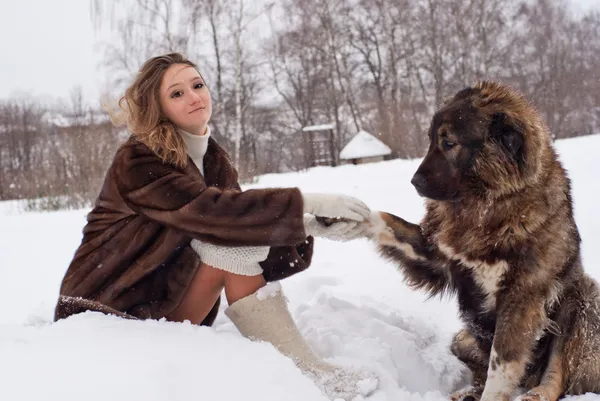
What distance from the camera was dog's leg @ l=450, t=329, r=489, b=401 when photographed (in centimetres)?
198

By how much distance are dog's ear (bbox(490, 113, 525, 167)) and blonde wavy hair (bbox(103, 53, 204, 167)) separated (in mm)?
1258

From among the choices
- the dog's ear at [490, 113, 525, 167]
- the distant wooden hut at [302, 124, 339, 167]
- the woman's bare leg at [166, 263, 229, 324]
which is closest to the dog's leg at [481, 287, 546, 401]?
the dog's ear at [490, 113, 525, 167]

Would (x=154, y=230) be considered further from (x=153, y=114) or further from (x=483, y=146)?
(x=483, y=146)

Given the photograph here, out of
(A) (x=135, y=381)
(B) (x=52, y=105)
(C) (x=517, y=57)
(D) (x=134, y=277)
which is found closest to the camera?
(A) (x=135, y=381)

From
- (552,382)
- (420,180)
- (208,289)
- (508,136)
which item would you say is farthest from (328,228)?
(552,382)

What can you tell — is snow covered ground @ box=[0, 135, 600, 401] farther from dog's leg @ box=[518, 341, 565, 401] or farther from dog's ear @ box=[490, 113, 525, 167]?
dog's ear @ box=[490, 113, 525, 167]

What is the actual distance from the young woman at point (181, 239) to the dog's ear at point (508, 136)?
2.04 ft

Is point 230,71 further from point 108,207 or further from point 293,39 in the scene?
point 108,207

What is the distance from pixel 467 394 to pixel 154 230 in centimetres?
143

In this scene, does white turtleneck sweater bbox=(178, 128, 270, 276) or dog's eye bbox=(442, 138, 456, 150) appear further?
dog's eye bbox=(442, 138, 456, 150)

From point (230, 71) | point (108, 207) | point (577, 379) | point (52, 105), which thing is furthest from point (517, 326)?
point (52, 105)

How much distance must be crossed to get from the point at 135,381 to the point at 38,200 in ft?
31.8

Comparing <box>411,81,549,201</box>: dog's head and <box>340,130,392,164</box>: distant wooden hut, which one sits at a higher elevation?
<box>411,81,549,201</box>: dog's head

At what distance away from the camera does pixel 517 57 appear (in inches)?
775
